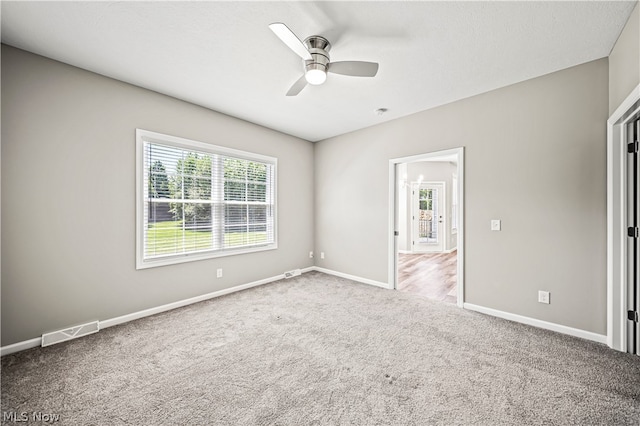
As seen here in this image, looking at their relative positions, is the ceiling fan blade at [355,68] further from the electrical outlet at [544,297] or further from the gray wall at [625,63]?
the electrical outlet at [544,297]

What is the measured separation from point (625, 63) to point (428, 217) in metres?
5.94

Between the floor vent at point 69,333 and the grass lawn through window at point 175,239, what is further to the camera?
the grass lawn through window at point 175,239

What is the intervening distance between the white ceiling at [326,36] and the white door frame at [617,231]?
32.6 inches

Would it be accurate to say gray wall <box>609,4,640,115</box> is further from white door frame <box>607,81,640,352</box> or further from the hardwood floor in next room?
the hardwood floor in next room

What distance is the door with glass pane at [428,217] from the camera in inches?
299

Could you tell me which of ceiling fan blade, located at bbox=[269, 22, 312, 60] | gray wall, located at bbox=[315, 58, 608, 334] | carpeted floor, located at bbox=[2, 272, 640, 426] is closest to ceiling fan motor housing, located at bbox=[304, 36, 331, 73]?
ceiling fan blade, located at bbox=[269, 22, 312, 60]

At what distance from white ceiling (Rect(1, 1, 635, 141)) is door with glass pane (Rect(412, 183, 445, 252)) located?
15.7ft

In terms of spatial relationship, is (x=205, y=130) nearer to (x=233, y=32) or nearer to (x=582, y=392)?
(x=233, y=32)

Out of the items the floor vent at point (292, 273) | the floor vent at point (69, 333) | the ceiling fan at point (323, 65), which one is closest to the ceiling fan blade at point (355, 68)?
the ceiling fan at point (323, 65)

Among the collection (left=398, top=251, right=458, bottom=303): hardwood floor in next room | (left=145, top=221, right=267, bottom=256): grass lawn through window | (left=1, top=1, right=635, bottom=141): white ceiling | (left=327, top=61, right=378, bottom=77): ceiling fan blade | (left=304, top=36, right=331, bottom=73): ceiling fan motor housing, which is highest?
(left=1, top=1, right=635, bottom=141): white ceiling

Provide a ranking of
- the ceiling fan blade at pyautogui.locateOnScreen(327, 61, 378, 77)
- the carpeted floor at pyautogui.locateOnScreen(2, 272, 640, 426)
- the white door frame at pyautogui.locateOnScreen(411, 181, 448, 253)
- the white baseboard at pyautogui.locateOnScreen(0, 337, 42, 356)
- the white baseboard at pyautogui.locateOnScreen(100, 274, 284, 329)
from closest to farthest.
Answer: the carpeted floor at pyautogui.locateOnScreen(2, 272, 640, 426) < the ceiling fan blade at pyautogui.locateOnScreen(327, 61, 378, 77) < the white baseboard at pyautogui.locateOnScreen(0, 337, 42, 356) < the white baseboard at pyautogui.locateOnScreen(100, 274, 284, 329) < the white door frame at pyautogui.locateOnScreen(411, 181, 448, 253)

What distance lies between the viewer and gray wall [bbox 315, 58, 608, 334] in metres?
2.47

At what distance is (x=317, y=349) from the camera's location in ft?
7.73

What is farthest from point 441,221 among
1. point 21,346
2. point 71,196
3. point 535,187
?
point 21,346
